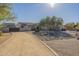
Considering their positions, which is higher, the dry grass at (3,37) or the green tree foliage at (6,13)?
the green tree foliage at (6,13)

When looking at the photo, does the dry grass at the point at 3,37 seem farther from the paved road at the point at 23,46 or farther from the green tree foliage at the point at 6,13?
the green tree foliage at the point at 6,13

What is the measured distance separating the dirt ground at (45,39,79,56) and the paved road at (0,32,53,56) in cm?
11

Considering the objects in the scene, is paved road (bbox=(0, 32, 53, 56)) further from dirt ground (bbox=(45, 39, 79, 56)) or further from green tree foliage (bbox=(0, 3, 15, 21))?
green tree foliage (bbox=(0, 3, 15, 21))

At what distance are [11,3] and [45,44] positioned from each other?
684 mm

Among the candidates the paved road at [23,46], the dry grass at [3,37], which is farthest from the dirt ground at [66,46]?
the dry grass at [3,37]

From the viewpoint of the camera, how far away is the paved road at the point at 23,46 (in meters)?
4.35

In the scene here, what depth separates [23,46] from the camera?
4.38m

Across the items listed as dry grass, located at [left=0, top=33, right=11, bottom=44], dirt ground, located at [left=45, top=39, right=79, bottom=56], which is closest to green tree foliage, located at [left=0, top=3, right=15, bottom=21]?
dry grass, located at [left=0, top=33, right=11, bottom=44]

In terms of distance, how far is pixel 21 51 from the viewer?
436 centimetres

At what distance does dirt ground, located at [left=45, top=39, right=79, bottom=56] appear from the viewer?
4340 mm

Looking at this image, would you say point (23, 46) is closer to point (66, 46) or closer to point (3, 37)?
point (3, 37)

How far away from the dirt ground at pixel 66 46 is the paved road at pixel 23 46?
11cm

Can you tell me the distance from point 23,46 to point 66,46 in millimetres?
547

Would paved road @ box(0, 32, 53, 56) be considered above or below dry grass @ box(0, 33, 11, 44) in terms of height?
below
